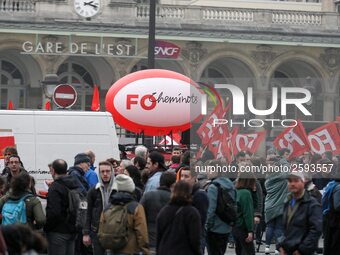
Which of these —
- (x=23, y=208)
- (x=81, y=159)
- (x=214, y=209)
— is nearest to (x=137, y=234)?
(x=23, y=208)

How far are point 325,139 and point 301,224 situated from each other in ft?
8.73

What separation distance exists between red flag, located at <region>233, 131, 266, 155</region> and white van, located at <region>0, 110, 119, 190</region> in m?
4.70

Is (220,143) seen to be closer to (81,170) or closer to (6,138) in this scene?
(81,170)

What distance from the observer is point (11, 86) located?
45.8 metres

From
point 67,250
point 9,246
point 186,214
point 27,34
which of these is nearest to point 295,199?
point 186,214

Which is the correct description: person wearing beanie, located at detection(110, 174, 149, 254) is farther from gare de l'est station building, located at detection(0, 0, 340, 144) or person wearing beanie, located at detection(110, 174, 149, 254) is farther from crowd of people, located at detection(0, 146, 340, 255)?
gare de l'est station building, located at detection(0, 0, 340, 144)

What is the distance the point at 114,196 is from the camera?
12156 mm

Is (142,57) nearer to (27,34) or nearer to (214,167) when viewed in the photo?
Result: (27,34)

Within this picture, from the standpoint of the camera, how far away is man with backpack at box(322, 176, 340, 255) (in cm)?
1314

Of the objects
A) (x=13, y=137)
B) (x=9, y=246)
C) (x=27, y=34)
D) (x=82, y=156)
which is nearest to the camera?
(x=9, y=246)

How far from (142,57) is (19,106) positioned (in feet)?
16.0

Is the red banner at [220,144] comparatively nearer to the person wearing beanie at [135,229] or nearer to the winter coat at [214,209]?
the winter coat at [214,209]

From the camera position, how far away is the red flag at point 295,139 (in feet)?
46.0

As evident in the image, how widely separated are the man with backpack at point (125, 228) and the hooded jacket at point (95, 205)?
1.57m
